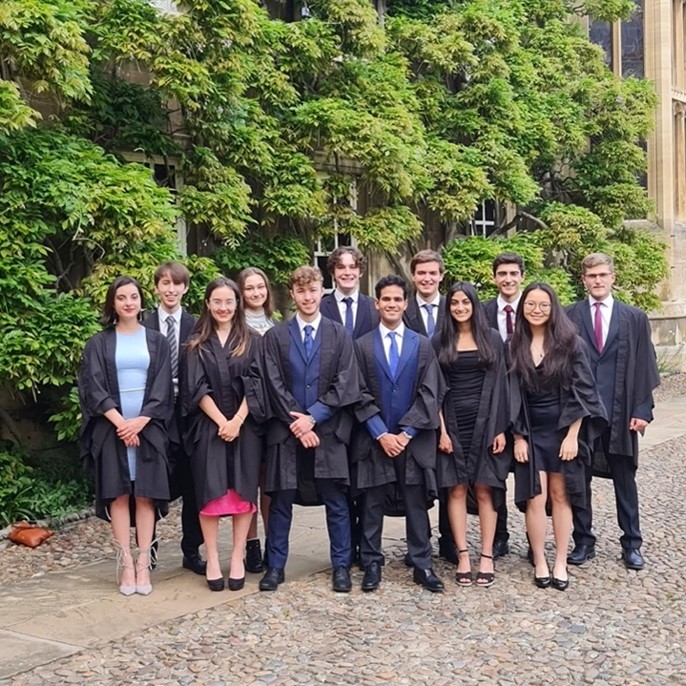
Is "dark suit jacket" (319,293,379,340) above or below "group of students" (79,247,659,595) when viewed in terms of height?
above

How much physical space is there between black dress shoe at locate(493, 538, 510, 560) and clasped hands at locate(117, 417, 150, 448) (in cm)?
251

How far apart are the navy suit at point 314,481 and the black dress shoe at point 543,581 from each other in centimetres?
115

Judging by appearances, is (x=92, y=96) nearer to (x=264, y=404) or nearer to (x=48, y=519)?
(x=48, y=519)

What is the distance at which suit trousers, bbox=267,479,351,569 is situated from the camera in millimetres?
5980

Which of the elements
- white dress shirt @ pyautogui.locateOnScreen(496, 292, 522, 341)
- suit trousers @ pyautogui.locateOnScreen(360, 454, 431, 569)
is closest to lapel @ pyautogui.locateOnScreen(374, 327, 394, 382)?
suit trousers @ pyautogui.locateOnScreen(360, 454, 431, 569)

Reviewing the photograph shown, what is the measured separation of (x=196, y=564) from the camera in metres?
6.30

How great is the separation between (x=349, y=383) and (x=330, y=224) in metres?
5.67

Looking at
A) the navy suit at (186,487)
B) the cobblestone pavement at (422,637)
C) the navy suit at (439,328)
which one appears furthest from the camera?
the navy suit at (439,328)

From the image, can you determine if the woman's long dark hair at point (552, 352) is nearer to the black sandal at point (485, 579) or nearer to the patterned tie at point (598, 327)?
the patterned tie at point (598, 327)

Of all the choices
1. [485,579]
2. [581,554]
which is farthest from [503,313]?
[485,579]

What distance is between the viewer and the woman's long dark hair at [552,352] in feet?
19.7

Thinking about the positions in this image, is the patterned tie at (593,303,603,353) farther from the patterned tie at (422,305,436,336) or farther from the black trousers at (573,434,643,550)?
the patterned tie at (422,305,436,336)

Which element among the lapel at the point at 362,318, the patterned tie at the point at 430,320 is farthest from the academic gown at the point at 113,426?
the patterned tie at the point at 430,320

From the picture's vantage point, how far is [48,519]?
7738mm
